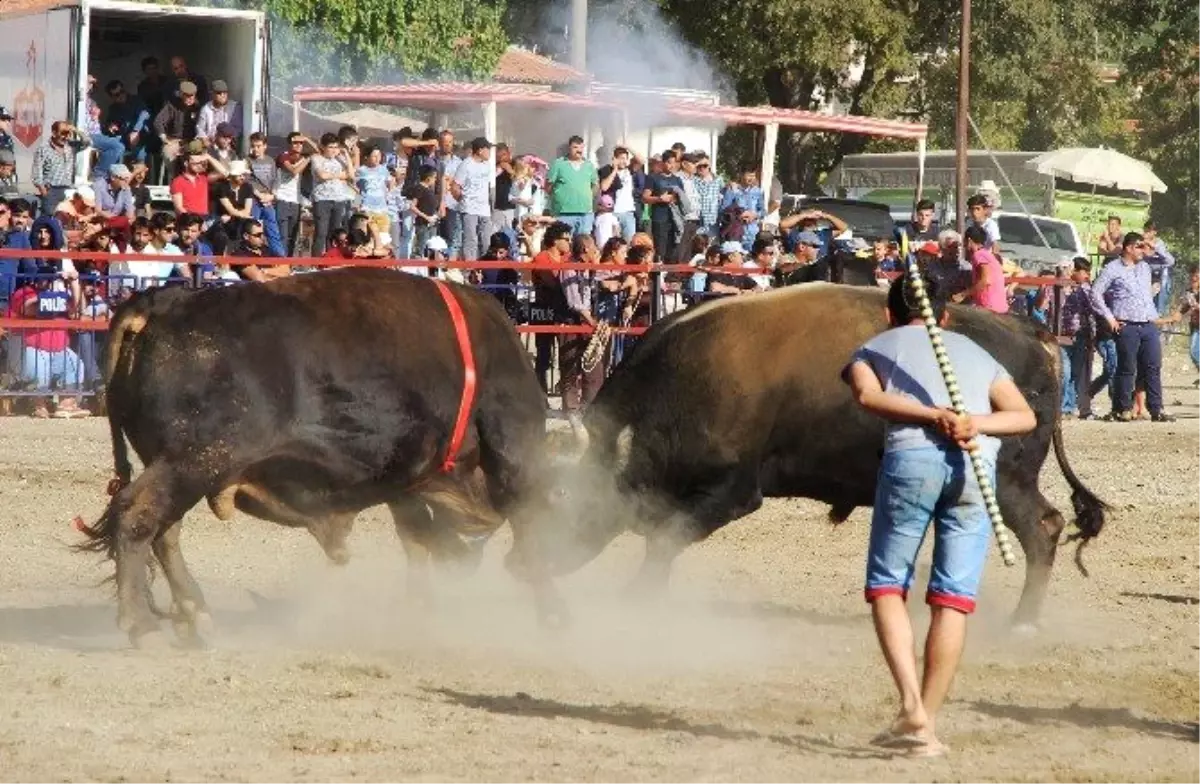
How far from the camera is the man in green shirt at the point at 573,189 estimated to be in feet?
66.9

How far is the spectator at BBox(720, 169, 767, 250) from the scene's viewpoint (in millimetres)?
21312

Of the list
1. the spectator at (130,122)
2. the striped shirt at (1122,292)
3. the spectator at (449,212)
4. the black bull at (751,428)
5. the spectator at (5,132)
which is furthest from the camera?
the spectator at (130,122)

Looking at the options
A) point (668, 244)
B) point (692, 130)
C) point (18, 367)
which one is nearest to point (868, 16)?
point (692, 130)

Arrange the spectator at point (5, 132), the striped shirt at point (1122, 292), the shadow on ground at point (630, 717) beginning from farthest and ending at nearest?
the spectator at point (5, 132) < the striped shirt at point (1122, 292) < the shadow on ground at point (630, 717)

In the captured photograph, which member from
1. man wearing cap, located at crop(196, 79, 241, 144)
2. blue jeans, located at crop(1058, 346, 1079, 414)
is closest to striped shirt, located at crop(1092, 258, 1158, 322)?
blue jeans, located at crop(1058, 346, 1079, 414)

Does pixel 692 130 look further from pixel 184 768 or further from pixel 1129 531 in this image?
pixel 184 768

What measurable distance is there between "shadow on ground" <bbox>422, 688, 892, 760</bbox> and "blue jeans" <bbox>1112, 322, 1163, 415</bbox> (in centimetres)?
1222

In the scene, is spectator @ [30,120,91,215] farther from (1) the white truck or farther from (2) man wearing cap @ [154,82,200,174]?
(2) man wearing cap @ [154,82,200,174]

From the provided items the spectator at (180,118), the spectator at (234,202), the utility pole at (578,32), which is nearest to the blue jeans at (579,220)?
the spectator at (234,202)

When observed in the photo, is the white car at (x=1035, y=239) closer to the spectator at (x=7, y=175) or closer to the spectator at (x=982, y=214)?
the spectator at (x=982, y=214)

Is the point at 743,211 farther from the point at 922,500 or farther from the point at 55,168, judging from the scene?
the point at 922,500

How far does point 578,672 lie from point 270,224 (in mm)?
10234

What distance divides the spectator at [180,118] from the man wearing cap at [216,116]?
13 cm

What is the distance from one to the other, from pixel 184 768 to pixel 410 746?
71cm
